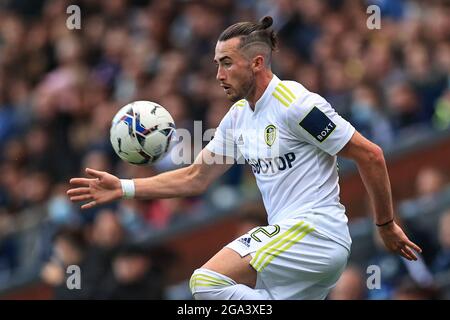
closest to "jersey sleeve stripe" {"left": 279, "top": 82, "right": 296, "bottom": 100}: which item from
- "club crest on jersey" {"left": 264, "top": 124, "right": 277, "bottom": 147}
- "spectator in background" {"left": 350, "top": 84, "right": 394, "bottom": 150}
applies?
"club crest on jersey" {"left": 264, "top": 124, "right": 277, "bottom": 147}

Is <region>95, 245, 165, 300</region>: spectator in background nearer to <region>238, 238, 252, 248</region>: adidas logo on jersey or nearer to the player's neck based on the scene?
<region>238, 238, 252, 248</region>: adidas logo on jersey

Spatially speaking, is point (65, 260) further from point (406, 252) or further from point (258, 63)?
point (406, 252)

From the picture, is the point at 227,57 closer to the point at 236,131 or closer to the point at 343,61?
the point at 236,131

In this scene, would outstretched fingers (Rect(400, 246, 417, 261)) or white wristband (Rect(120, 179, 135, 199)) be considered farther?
white wristband (Rect(120, 179, 135, 199))

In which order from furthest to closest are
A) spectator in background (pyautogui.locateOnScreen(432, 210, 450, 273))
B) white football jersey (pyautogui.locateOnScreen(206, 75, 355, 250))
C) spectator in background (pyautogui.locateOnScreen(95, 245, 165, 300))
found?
spectator in background (pyautogui.locateOnScreen(95, 245, 165, 300)) → spectator in background (pyautogui.locateOnScreen(432, 210, 450, 273)) → white football jersey (pyautogui.locateOnScreen(206, 75, 355, 250))

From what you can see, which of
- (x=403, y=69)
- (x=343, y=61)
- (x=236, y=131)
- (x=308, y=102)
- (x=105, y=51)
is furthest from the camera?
(x=105, y=51)

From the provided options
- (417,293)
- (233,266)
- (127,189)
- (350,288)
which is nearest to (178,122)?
(350,288)

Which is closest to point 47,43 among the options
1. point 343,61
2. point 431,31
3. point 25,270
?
point 25,270

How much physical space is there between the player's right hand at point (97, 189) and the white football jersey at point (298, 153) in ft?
3.12

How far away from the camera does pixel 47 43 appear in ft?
57.8

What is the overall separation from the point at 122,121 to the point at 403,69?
5444mm

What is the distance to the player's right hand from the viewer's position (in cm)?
762

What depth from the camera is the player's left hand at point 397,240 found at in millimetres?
7609
